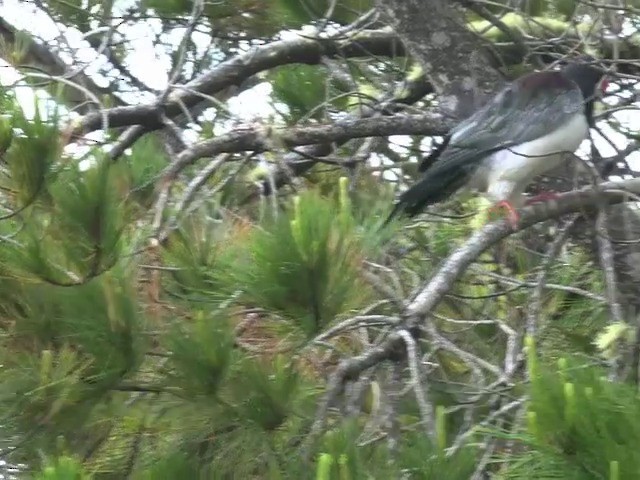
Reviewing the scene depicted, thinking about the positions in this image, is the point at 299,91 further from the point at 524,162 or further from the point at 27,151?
the point at 27,151

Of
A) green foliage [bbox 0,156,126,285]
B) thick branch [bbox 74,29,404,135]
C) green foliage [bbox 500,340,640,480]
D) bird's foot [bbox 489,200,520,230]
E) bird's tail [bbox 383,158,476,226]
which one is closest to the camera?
green foliage [bbox 500,340,640,480]

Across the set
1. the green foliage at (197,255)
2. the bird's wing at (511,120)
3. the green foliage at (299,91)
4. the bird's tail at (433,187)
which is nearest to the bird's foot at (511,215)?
the bird's tail at (433,187)

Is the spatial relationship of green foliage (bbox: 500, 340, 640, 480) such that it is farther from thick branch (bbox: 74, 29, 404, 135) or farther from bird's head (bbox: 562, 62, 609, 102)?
bird's head (bbox: 562, 62, 609, 102)

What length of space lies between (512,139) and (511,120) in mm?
50

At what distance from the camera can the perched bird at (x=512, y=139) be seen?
1.99 m

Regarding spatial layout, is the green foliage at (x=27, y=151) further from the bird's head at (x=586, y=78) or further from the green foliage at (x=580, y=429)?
the bird's head at (x=586, y=78)

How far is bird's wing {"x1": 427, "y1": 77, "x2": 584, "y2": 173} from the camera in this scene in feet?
6.51

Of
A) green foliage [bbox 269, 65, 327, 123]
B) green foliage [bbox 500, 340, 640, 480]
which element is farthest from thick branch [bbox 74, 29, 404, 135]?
green foliage [bbox 500, 340, 640, 480]

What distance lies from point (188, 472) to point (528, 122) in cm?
139

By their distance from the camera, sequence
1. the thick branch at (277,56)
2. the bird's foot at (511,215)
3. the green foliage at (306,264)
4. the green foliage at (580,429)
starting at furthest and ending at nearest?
the thick branch at (277,56)
the bird's foot at (511,215)
the green foliage at (306,264)
the green foliage at (580,429)

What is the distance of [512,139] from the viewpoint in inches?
83.5

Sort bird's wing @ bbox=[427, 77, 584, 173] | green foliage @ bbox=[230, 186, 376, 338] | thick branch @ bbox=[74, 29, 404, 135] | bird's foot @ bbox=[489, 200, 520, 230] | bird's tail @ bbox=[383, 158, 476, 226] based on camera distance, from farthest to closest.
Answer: thick branch @ bbox=[74, 29, 404, 135] < bird's wing @ bbox=[427, 77, 584, 173] < bird's tail @ bbox=[383, 158, 476, 226] < bird's foot @ bbox=[489, 200, 520, 230] < green foliage @ bbox=[230, 186, 376, 338]

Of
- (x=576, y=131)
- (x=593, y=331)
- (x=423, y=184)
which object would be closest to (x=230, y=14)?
(x=423, y=184)

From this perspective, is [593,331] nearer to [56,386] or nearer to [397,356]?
[397,356]
